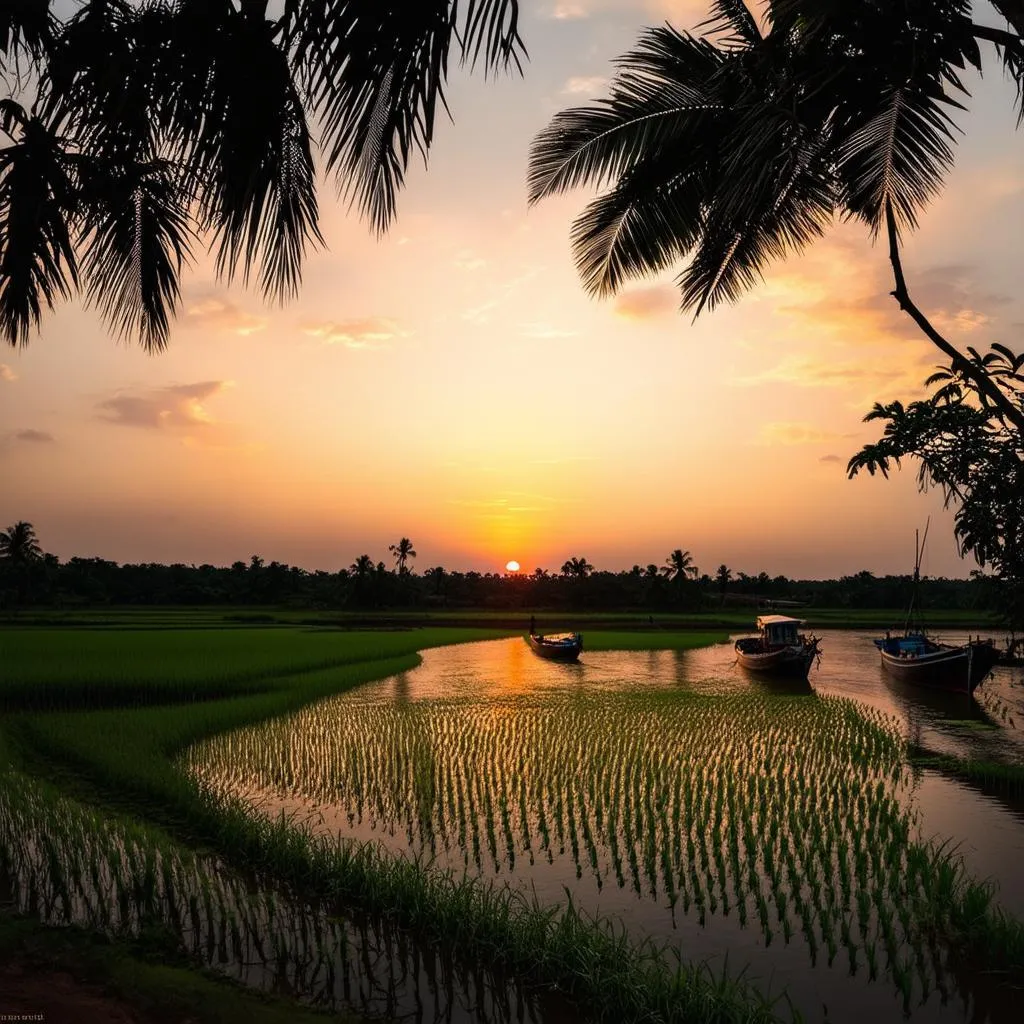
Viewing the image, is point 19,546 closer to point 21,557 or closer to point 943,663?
point 21,557

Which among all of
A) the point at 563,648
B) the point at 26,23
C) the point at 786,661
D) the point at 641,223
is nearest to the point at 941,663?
the point at 786,661

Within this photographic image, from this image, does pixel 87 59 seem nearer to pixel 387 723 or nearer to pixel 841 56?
pixel 841 56

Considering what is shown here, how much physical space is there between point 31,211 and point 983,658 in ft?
75.0

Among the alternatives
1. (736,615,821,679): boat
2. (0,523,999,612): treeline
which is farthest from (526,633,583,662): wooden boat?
(0,523,999,612): treeline

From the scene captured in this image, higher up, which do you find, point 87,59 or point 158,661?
point 87,59

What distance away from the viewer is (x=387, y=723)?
15188 millimetres

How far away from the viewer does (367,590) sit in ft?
239

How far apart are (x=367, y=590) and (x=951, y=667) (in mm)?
57395

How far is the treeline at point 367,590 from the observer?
7044cm

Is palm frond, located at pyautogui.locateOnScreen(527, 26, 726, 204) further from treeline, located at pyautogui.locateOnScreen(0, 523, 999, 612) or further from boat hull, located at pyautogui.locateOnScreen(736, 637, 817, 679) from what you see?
treeline, located at pyautogui.locateOnScreen(0, 523, 999, 612)

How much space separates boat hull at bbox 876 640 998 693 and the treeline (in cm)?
5007

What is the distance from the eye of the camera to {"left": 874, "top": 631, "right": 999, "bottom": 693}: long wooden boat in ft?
67.6

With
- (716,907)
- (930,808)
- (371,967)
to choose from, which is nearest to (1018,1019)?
(716,907)

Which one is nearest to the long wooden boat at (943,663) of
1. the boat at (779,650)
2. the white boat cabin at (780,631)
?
the boat at (779,650)
